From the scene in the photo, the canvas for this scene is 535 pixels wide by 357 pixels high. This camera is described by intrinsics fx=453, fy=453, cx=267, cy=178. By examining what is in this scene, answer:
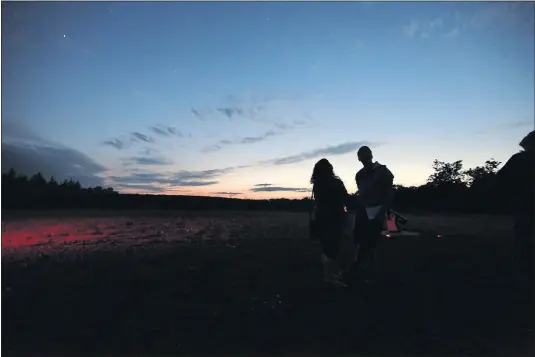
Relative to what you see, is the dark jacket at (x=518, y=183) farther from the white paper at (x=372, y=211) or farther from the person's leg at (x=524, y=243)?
the white paper at (x=372, y=211)

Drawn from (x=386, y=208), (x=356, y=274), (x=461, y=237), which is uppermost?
(x=386, y=208)

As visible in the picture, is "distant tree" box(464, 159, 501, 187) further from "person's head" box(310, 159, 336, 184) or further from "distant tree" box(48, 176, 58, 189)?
"distant tree" box(48, 176, 58, 189)

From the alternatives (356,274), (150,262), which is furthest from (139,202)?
(356,274)

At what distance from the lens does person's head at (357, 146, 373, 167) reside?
15.6ft

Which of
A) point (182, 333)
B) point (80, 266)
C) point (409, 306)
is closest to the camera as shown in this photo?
point (182, 333)

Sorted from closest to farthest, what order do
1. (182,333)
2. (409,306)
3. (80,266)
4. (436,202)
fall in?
(182,333) < (409,306) < (80,266) < (436,202)

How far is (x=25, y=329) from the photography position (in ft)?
14.0

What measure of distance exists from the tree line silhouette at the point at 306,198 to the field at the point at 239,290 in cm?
12

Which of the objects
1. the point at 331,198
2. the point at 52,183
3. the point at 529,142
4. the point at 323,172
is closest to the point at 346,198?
the point at 331,198

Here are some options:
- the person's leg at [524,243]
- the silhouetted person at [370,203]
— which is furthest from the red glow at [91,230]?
the person's leg at [524,243]

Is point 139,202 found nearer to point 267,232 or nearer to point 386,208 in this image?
point 267,232

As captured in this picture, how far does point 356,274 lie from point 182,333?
1872mm

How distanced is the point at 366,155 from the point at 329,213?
723 mm

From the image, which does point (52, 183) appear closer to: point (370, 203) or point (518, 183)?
point (370, 203)
